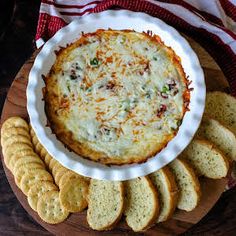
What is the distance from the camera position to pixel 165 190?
2.88 meters

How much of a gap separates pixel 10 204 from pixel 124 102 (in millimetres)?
1121

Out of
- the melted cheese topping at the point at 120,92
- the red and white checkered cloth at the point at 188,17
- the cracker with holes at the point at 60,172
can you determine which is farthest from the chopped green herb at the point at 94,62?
the cracker with holes at the point at 60,172

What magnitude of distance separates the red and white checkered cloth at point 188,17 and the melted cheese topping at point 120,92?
0.22 metres

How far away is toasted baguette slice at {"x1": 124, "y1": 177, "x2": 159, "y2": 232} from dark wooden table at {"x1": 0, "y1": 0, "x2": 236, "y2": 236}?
478 mm

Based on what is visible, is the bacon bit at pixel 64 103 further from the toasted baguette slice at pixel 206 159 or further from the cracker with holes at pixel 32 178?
the toasted baguette slice at pixel 206 159

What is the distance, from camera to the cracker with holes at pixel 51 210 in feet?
9.77

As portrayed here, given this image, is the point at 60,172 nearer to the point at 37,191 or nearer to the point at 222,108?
the point at 37,191

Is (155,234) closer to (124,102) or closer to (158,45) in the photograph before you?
(124,102)

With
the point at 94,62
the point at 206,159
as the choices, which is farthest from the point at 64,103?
the point at 206,159

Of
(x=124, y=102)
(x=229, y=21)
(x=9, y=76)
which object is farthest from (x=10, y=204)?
(x=229, y=21)

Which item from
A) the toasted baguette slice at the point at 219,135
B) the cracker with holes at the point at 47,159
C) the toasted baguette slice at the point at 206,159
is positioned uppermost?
the toasted baguette slice at the point at 219,135

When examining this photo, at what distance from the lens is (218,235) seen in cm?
326

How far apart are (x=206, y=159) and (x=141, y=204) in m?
0.42

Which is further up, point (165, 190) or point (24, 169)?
point (165, 190)
